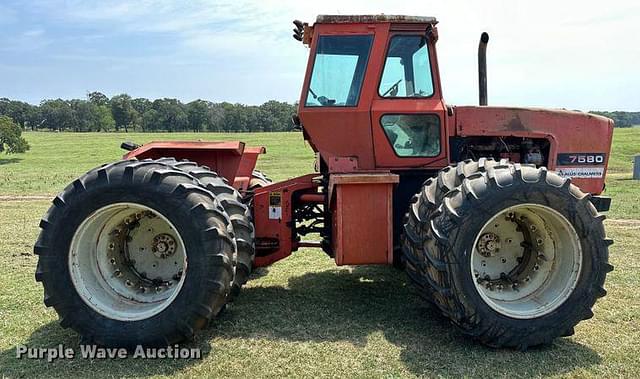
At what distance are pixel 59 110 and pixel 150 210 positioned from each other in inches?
3583

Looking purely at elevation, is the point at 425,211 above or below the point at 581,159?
below

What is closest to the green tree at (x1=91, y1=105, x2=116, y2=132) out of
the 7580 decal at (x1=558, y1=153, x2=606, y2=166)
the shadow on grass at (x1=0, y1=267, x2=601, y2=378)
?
the shadow on grass at (x1=0, y1=267, x2=601, y2=378)

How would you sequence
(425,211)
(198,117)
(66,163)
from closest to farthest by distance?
(425,211)
(66,163)
(198,117)

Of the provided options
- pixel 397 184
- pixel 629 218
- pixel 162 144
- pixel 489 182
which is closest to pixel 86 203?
pixel 162 144

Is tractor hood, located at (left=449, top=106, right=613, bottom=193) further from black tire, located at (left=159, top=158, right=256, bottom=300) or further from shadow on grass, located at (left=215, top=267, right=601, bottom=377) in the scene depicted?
black tire, located at (left=159, top=158, right=256, bottom=300)

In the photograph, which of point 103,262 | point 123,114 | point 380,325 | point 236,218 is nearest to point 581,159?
point 380,325

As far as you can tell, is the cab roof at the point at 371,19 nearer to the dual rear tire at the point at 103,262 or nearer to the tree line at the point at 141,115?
the dual rear tire at the point at 103,262

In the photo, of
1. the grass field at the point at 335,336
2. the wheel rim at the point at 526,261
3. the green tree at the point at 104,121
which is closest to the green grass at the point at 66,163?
the grass field at the point at 335,336

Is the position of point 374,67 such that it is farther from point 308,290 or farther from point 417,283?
point 308,290

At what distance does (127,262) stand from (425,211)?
9.27 ft

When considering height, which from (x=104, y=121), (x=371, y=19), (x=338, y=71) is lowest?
(x=104, y=121)

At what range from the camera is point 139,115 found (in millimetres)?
84000

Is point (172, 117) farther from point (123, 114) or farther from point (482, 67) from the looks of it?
point (482, 67)

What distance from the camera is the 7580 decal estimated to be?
583 cm
